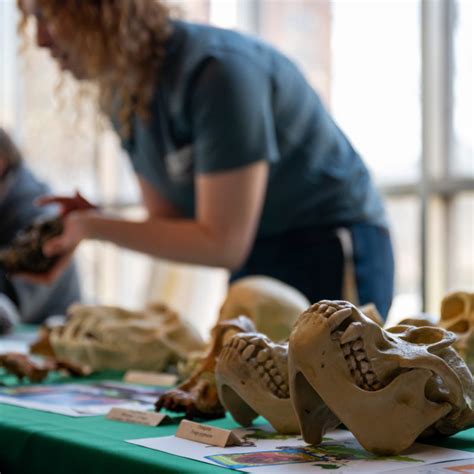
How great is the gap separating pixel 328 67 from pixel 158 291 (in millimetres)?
1566

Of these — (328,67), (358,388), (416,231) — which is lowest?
(416,231)

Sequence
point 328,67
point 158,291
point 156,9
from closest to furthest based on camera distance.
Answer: point 156,9, point 328,67, point 158,291

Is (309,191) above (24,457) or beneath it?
above

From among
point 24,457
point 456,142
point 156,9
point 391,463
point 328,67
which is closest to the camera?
point 391,463

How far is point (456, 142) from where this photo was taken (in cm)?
392

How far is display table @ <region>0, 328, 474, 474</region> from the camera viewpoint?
3.14ft

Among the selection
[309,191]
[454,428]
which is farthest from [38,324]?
[454,428]

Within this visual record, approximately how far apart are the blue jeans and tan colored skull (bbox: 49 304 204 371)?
1.42 ft

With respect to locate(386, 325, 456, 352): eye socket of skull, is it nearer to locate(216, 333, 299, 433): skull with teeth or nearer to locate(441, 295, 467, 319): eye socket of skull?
locate(216, 333, 299, 433): skull with teeth

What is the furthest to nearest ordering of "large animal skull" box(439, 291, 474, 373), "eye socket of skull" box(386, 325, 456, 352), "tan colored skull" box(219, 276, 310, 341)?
1. "tan colored skull" box(219, 276, 310, 341)
2. "large animal skull" box(439, 291, 474, 373)
3. "eye socket of skull" box(386, 325, 456, 352)

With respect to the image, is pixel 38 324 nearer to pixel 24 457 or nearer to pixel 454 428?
pixel 24 457

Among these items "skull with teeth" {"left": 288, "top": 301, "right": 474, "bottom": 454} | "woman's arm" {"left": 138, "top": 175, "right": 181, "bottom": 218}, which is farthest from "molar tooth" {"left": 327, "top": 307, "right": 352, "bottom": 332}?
"woman's arm" {"left": 138, "top": 175, "right": 181, "bottom": 218}

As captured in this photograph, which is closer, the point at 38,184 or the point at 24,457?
the point at 24,457

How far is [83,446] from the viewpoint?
1035 millimetres
